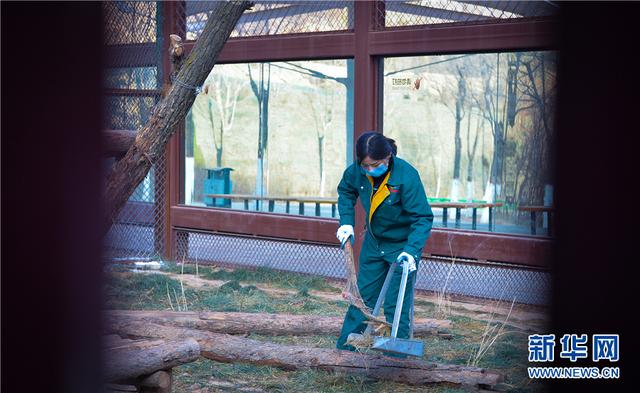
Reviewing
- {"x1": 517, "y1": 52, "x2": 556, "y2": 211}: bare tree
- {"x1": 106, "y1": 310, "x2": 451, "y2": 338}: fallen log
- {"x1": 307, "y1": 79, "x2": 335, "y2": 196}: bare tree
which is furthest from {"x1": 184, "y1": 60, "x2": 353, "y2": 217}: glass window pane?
{"x1": 106, "y1": 310, "x2": 451, "y2": 338}: fallen log

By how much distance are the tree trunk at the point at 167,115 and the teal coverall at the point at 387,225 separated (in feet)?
4.25

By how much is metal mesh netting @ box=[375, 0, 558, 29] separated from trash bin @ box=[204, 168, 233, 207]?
10.1 feet

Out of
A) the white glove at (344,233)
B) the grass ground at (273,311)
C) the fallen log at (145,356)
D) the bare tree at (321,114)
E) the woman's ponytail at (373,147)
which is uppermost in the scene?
the bare tree at (321,114)

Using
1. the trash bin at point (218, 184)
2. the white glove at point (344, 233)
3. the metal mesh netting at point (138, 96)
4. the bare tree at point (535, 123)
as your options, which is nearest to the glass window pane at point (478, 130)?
the bare tree at point (535, 123)

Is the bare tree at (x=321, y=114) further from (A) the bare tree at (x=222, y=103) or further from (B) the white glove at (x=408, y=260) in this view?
(B) the white glove at (x=408, y=260)

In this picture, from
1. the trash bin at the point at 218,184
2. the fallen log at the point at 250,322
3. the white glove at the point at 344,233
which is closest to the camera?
the white glove at the point at 344,233

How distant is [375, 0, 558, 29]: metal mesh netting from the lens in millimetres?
8125

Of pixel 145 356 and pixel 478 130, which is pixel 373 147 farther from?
pixel 478 130

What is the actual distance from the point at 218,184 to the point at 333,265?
214cm

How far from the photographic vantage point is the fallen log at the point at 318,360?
17.5ft

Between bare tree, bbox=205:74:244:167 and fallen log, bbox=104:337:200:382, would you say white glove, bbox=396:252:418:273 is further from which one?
bare tree, bbox=205:74:244:167

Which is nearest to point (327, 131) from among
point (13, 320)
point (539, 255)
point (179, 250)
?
point (179, 250)

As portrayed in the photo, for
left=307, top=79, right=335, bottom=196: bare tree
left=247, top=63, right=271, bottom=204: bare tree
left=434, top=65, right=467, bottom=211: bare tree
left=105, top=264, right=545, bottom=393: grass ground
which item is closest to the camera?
left=105, top=264, right=545, bottom=393: grass ground

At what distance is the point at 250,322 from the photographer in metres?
6.67
